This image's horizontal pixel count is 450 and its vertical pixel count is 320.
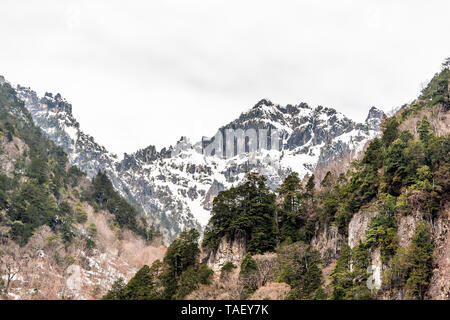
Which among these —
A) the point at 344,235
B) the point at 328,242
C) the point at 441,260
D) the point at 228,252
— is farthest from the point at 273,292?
the point at 228,252

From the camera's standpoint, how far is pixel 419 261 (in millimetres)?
27375

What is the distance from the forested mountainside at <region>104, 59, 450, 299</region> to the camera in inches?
1140

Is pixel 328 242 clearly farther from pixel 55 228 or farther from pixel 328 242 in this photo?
pixel 55 228

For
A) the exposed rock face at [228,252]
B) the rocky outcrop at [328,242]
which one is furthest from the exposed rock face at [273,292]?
the exposed rock face at [228,252]

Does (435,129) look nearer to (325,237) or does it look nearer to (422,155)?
(422,155)

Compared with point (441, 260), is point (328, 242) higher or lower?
higher

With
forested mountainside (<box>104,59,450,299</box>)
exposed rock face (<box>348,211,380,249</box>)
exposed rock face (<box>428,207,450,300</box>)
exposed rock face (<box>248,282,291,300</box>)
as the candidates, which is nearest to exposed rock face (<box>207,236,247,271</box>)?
forested mountainside (<box>104,59,450,299</box>)

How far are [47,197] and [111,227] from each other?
67.1ft

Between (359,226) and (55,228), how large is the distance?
197 ft

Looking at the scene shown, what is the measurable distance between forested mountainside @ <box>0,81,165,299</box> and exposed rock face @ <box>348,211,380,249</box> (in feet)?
139

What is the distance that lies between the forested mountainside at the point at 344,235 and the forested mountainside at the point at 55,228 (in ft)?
63.3

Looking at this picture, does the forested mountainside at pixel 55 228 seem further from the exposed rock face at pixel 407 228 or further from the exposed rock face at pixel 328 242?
the exposed rock face at pixel 407 228

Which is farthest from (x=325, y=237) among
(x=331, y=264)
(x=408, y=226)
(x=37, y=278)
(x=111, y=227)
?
(x=111, y=227)

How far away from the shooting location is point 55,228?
73.6m
